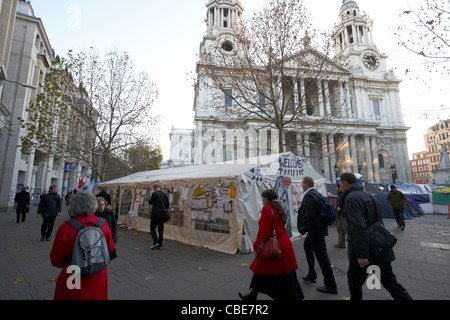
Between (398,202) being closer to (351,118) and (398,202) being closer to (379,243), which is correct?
(379,243)

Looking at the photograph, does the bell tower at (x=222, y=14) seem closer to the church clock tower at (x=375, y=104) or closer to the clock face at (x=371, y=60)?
the church clock tower at (x=375, y=104)

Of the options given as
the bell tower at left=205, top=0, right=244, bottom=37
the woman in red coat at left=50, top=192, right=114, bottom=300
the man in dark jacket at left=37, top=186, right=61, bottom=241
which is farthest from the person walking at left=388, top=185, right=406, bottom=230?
the bell tower at left=205, top=0, right=244, bottom=37

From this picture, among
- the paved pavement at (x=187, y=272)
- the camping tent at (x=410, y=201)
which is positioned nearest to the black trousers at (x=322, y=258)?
the paved pavement at (x=187, y=272)

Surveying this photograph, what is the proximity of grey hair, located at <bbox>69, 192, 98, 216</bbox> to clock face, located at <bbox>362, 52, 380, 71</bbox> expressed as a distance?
5392 centimetres

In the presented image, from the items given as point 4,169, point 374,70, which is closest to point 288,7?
point 4,169

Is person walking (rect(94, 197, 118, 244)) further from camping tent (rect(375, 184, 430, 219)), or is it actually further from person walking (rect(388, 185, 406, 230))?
camping tent (rect(375, 184, 430, 219))

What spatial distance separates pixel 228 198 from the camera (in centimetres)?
681

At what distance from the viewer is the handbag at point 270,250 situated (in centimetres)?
289

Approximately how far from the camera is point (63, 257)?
218 centimetres

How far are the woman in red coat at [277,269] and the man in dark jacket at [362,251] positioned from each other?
687mm

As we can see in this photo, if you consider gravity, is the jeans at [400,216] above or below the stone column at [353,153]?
below

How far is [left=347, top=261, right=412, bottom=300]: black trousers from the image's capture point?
8.57 feet

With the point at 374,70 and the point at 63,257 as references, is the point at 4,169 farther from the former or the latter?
the point at 374,70

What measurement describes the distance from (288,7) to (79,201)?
1309 centimetres
